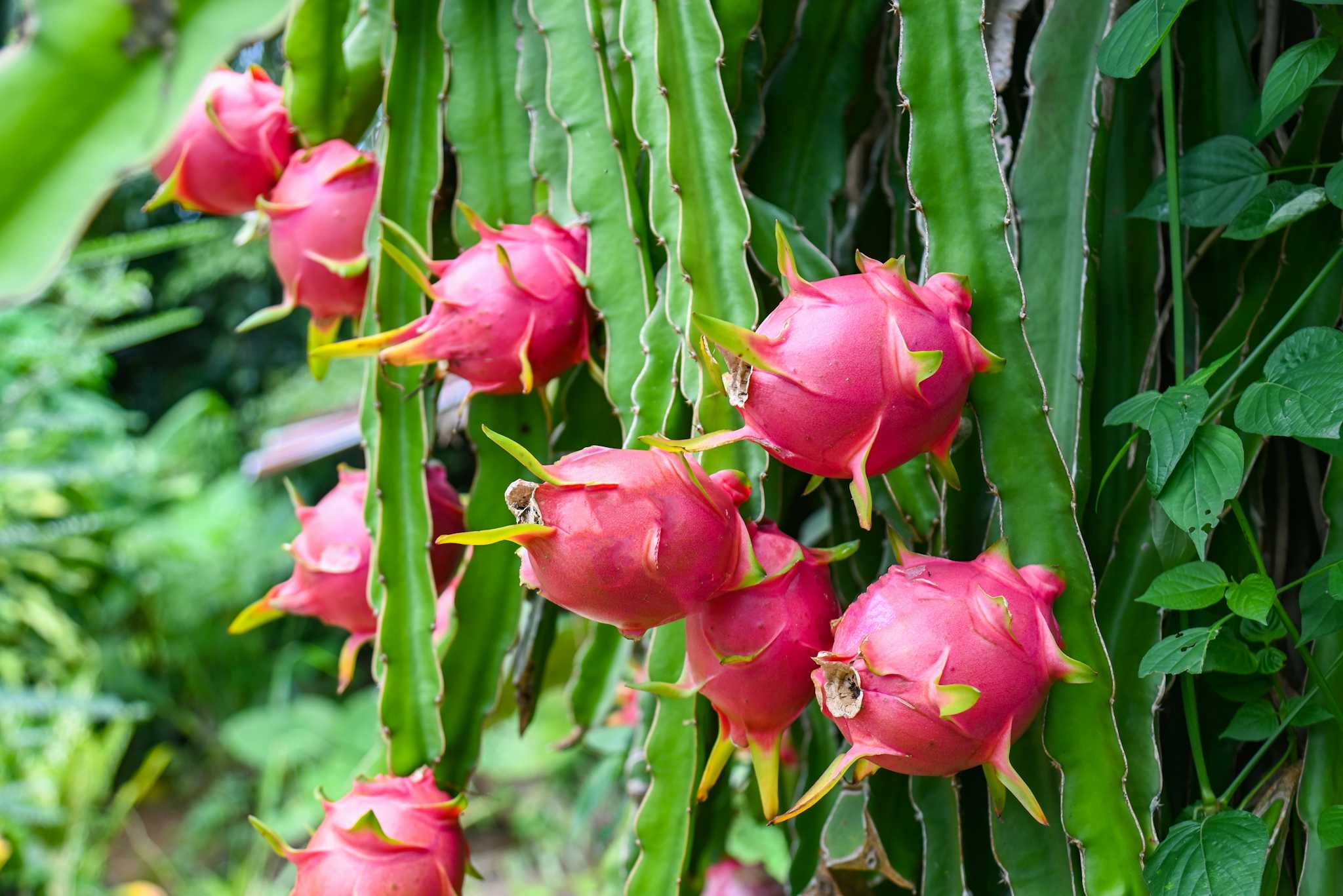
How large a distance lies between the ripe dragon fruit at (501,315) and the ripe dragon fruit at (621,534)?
16 cm

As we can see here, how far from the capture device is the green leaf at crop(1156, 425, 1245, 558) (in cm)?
46

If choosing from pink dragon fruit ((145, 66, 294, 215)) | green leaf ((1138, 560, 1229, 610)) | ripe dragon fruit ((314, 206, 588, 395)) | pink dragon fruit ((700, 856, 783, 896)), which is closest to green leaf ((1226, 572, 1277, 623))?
green leaf ((1138, 560, 1229, 610))

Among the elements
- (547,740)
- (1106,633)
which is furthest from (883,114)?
(547,740)

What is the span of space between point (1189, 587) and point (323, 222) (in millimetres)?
541

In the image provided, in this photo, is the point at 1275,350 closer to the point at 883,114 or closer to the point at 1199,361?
the point at 1199,361

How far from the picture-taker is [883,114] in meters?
0.71

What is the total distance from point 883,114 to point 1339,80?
0.27 m

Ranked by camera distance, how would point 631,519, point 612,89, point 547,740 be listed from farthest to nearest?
point 547,740 → point 612,89 → point 631,519

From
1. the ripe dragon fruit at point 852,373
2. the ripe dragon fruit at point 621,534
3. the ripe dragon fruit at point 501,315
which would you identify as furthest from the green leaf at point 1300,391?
the ripe dragon fruit at point 501,315

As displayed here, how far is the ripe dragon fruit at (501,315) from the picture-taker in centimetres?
59

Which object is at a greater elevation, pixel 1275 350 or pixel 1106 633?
pixel 1275 350

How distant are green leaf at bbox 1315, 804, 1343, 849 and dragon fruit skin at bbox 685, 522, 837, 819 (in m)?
0.22

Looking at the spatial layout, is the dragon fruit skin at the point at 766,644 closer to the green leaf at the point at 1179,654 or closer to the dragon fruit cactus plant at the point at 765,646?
the dragon fruit cactus plant at the point at 765,646

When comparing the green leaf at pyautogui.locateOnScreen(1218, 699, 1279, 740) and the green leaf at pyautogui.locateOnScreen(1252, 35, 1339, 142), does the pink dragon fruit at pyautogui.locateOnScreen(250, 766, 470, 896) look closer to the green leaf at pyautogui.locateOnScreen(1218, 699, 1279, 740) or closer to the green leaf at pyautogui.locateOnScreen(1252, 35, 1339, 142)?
the green leaf at pyautogui.locateOnScreen(1218, 699, 1279, 740)
